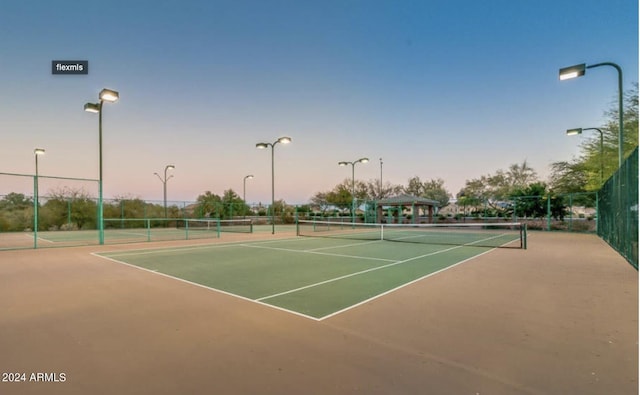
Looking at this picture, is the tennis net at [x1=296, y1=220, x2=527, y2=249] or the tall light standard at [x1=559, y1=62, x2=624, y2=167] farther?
the tennis net at [x1=296, y1=220, x2=527, y2=249]

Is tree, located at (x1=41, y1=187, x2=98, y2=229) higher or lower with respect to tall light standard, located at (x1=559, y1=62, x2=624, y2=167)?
lower

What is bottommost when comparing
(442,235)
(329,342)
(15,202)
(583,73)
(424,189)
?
(442,235)

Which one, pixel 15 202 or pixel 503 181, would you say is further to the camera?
pixel 503 181

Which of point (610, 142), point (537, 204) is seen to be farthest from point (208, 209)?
point (610, 142)

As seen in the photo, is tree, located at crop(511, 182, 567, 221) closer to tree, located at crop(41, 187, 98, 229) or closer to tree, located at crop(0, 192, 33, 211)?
tree, located at crop(41, 187, 98, 229)

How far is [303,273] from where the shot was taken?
6.60 meters

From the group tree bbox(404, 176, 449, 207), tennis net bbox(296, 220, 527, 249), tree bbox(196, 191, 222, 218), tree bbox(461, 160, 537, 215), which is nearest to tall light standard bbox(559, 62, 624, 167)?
tennis net bbox(296, 220, 527, 249)

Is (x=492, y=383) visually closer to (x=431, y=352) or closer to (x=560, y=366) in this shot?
(x=431, y=352)

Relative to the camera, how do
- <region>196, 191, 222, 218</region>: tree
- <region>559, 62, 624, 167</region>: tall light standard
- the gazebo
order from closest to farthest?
1. <region>559, 62, 624, 167</region>: tall light standard
2. <region>196, 191, 222, 218</region>: tree
3. the gazebo

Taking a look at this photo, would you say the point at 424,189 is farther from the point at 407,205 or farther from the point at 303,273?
the point at 303,273

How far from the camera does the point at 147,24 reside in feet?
37.5

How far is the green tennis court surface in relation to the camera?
4.63 m

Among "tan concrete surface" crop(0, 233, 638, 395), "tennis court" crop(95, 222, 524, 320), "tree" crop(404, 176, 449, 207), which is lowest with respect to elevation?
"tennis court" crop(95, 222, 524, 320)

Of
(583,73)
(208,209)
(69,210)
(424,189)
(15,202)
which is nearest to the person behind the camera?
(583,73)
